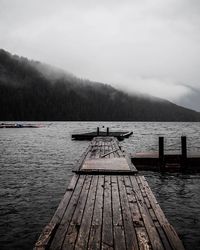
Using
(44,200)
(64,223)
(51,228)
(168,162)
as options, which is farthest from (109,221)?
(168,162)

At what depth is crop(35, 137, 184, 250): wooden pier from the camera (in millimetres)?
5121

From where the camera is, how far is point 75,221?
628cm

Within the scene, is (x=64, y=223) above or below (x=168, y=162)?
above

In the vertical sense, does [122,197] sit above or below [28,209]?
above

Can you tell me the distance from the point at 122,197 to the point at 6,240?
3752 mm

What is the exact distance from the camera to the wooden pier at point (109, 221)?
5.12 metres

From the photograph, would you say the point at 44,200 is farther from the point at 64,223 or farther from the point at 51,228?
the point at 51,228

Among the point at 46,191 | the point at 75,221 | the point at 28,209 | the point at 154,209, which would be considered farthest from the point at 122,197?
the point at 46,191

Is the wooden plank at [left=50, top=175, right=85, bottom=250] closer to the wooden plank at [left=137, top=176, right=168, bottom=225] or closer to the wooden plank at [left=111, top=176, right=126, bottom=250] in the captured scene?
the wooden plank at [left=111, top=176, right=126, bottom=250]

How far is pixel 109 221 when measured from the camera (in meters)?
6.30

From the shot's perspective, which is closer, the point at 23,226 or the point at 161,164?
the point at 23,226

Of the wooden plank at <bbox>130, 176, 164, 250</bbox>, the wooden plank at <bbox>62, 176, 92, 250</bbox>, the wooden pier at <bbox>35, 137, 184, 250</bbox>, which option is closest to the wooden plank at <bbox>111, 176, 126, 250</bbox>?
the wooden pier at <bbox>35, 137, 184, 250</bbox>

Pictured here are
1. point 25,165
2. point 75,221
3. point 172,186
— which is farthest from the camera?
point 25,165

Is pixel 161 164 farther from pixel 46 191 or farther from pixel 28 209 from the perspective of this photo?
pixel 28 209
